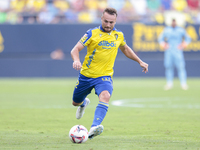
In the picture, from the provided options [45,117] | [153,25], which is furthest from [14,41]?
[45,117]

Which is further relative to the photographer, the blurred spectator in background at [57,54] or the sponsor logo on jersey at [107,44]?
the blurred spectator in background at [57,54]

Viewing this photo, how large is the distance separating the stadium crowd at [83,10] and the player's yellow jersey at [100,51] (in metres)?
15.4

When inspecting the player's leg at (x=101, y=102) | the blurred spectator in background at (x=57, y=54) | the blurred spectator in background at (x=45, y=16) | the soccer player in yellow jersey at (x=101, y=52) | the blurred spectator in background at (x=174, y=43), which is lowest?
the blurred spectator in background at (x=57, y=54)

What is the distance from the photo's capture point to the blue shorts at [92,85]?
5.55 m

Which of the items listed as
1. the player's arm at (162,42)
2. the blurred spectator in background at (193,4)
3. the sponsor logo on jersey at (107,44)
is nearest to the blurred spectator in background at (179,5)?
the blurred spectator in background at (193,4)

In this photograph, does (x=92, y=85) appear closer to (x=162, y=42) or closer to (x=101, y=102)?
(x=101, y=102)

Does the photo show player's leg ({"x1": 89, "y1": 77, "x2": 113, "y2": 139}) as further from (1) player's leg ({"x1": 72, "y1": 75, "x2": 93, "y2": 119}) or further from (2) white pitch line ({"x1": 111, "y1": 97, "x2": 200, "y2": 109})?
(2) white pitch line ({"x1": 111, "y1": 97, "x2": 200, "y2": 109})

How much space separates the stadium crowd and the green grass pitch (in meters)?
10.3

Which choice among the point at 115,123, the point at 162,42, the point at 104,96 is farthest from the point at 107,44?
the point at 162,42

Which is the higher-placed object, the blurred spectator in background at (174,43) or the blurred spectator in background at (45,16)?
the blurred spectator in background at (174,43)

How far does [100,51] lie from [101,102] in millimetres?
889

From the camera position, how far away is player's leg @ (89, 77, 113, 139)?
4.91 m

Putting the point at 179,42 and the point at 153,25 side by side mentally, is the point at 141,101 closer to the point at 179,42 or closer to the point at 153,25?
the point at 179,42

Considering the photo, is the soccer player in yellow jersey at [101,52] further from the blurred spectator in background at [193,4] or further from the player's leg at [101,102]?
the blurred spectator in background at [193,4]
